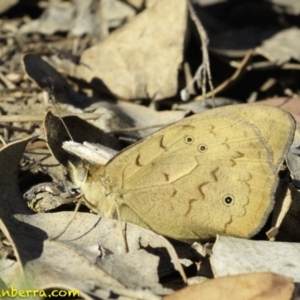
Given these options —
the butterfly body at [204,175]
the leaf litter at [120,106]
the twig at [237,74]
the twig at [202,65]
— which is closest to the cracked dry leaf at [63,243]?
the leaf litter at [120,106]

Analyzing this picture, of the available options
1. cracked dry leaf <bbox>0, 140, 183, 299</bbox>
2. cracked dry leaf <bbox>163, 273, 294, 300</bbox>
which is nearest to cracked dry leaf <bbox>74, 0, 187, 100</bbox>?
cracked dry leaf <bbox>0, 140, 183, 299</bbox>

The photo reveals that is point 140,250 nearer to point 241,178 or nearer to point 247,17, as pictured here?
point 241,178

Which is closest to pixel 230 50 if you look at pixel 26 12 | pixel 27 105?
pixel 27 105

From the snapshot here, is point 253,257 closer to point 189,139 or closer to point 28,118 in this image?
point 189,139

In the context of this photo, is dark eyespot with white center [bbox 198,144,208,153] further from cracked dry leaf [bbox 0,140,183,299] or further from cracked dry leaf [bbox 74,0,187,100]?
cracked dry leaf [bbox 74,0,187,100]

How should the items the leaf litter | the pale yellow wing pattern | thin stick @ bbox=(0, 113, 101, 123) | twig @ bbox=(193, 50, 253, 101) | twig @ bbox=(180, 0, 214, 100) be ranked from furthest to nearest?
twig @ bbox=(193, 50, 253, 101) → twig @ bbox=(180, 0, 214, 100) → thin stick @ bbox=(0, 113, 101, 123) → the pale yellow wing pattern → the leaf litter

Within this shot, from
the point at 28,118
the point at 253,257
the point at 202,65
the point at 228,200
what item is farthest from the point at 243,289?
the point at 202,65
